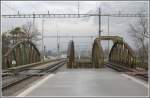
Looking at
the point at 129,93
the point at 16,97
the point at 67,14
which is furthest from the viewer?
the point at 67,14

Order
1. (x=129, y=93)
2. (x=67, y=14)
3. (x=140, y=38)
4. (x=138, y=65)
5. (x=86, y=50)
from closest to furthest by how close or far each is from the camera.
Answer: (x=129, y=93), (x=138, y=65), (x=67, y=14), (x=140, y=38), (x=86, y=50)

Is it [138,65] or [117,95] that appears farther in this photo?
[138,65]

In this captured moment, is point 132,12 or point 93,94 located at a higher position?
point 132,12

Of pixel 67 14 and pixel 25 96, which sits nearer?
pixel 25 96

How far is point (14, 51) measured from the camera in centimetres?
3103

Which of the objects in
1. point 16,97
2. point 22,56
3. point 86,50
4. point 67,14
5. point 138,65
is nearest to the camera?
point 16,97

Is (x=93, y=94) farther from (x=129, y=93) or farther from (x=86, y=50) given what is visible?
(x=86, y=50)

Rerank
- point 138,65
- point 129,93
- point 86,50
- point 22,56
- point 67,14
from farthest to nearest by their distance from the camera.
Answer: point 86,50 < point 22,56 < point 67,14 < point 138,65 < point 129,93

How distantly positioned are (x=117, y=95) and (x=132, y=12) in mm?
22928

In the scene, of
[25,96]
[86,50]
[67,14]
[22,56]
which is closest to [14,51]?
[22,56]

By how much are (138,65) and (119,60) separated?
4130 mm

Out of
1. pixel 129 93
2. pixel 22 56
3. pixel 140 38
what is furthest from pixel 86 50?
pixel 129 93

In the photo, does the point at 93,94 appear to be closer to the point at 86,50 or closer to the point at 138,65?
the point at 138,65

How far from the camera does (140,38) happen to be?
37.9m
